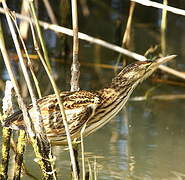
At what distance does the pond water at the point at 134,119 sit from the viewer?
4.34 metres

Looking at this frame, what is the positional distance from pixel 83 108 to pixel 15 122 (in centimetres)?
40

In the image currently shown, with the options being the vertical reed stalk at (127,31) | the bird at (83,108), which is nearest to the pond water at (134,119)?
the bird at (83,108)

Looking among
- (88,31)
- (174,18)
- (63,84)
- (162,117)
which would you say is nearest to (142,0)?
(162,117)

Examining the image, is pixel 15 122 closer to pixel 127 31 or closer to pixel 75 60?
pixel 75 60

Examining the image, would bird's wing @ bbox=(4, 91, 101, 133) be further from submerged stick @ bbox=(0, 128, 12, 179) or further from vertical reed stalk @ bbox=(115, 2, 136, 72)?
vertical reed stalk @ bbox=(115, 2, 136, 72)

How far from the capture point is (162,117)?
526 cm

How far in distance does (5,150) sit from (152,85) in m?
2.50

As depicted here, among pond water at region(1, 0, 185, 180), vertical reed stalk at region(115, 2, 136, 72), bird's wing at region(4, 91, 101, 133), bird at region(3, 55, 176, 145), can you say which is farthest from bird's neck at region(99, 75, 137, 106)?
vertical reed stalk at region(115, 2, 136, 72)

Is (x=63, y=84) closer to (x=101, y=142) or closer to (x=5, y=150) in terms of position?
(x=101, y=142)

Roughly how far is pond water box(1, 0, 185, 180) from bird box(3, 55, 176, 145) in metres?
0.22

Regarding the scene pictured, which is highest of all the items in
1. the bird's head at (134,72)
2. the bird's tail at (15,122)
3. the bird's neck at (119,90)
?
the bird's head at (134,72)

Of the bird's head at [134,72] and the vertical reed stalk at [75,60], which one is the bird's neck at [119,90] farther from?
the vertical reed stalk at [75,60]

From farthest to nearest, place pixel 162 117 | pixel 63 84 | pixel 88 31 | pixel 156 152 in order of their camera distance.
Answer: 1. pixel 88 31
2. pixel 63 84
3. pixel 162 117
4. pixel 156 152

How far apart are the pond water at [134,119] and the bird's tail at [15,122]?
1.35 ft
